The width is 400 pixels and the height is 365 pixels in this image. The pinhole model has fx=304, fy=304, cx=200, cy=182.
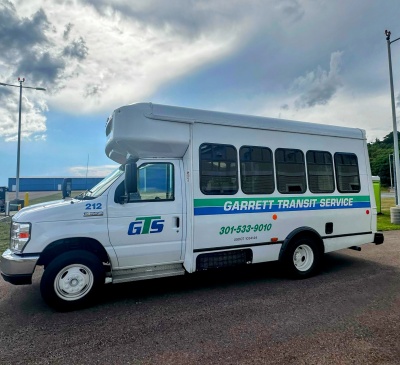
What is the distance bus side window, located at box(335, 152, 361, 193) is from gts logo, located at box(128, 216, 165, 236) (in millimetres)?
4034

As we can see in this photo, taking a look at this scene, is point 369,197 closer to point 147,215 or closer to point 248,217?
point 248,217

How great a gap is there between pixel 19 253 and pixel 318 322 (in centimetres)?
430

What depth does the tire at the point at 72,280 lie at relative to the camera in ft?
14.4

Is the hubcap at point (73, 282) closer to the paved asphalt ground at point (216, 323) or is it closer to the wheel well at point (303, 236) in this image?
the paved asphalt ground at point (216, 323)

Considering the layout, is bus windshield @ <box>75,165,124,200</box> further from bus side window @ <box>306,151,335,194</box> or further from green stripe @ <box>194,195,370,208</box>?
bus side window @ <box>306,151,335,194</box>

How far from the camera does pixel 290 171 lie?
20.1ft

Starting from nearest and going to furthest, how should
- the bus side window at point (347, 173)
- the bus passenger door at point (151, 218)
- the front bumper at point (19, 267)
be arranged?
the front bumper at point (19, 267), the bus passenger door at point (151, 218), the bus side window at point (347, 173)

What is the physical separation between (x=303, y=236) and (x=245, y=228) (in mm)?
1426

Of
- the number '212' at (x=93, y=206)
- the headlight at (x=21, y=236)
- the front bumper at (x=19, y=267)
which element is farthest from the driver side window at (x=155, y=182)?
the front bumper at (x=19, y=267)

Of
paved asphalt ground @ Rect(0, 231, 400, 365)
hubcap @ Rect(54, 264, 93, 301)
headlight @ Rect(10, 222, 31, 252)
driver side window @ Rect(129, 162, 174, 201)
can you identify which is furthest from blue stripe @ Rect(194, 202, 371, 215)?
headlight @ Rect(10, 222, 31, 252)

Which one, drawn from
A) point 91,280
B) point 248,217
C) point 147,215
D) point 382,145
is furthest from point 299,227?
point 382,145

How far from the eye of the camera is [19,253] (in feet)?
14.5

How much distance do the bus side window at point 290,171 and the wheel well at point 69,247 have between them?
11.4 ft

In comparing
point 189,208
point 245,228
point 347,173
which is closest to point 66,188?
point 189,208
